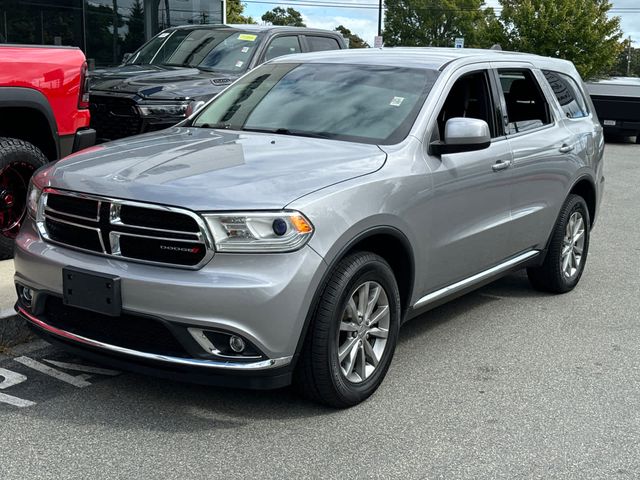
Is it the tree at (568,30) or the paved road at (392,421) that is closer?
the paved road at (392,421)

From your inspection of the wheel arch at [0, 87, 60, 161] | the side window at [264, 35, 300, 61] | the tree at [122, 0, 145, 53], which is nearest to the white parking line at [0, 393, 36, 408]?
the wheel arch at [0, 87, 60, 161]

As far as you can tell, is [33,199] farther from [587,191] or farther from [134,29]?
[134,29]

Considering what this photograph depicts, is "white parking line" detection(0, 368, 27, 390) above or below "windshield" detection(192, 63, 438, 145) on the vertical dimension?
below

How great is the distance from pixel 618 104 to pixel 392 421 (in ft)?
61.9

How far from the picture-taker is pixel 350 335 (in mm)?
4184

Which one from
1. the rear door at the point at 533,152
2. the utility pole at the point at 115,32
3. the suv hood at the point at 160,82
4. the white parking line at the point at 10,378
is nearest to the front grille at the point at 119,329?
the white parking line at the point at 10,378

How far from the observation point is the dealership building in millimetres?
11344

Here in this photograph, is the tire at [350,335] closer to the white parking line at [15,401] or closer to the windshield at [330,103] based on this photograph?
the windshield at [330,103]

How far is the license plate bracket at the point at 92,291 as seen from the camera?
12.4ft

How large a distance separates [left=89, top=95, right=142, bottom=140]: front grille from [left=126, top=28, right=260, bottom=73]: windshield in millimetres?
1445

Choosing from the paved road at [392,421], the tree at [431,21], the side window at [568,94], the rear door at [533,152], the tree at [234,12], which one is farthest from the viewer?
the tree at [431,21]

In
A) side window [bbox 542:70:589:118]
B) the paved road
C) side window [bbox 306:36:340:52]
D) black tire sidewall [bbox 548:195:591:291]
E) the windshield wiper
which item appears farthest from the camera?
side window [bbox 306:36:340:52]

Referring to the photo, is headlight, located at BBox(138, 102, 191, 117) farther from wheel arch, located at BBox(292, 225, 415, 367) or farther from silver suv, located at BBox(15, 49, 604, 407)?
wheel arch, located at BBox(292, 225, 415, 367)

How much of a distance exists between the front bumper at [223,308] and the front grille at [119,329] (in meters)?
0.01
